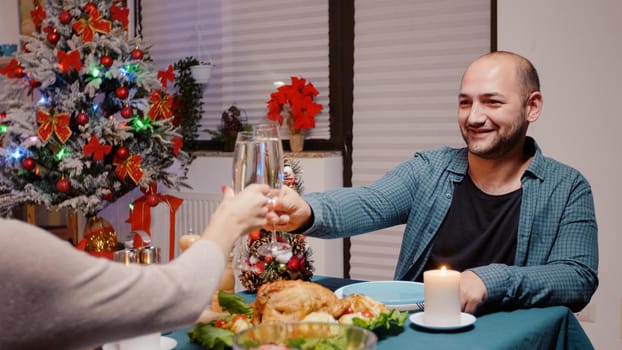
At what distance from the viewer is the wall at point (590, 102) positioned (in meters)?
2.96

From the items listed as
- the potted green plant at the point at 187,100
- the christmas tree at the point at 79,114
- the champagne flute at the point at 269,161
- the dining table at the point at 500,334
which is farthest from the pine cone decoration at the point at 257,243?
the potted green plant at the point at 187,100

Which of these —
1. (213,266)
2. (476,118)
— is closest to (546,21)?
(476,118)

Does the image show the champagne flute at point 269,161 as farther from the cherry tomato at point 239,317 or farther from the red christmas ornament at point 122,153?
the red christmas ornament at point 122,153

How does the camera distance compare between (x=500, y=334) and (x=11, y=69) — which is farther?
(x=11, y=69)

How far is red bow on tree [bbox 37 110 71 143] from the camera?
143 inches

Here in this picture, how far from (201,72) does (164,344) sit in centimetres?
346

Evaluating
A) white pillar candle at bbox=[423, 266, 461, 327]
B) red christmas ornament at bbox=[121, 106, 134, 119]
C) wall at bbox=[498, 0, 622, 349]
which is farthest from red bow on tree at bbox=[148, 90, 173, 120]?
white pillar candle at bbox=[423, 266, 461, 327]

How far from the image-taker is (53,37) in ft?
12.1

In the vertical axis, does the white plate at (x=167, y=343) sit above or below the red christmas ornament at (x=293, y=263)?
below

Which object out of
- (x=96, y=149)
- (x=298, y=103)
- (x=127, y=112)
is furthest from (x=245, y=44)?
(x=96, y=149)

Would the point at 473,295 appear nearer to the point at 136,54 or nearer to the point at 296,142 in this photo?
the point at 296,142

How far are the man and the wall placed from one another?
1052 millimetres

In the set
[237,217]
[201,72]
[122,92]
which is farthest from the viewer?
[201,72]

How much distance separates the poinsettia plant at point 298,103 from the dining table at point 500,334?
2.52 metres
